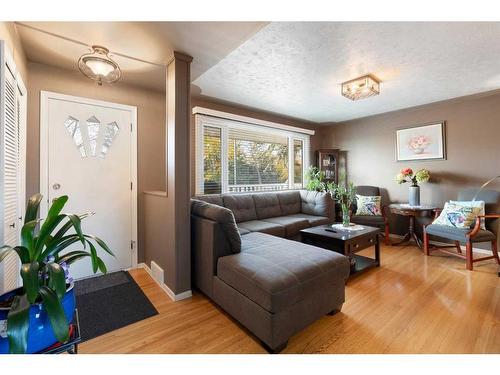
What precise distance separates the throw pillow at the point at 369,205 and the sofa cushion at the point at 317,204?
1.75 ft

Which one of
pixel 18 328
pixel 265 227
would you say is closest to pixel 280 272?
pixel 18 328

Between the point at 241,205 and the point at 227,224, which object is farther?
the point at 241,205

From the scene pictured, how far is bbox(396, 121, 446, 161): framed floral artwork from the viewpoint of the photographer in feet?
11.9

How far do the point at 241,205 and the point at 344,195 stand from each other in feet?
5.71

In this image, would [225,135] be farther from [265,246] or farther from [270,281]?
[270,281]

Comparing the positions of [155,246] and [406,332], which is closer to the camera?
[406,332]

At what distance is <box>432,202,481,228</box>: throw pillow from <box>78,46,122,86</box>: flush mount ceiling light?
168 inches

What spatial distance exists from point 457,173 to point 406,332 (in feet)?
10.1

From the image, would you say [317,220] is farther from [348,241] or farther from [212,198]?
[212,198]

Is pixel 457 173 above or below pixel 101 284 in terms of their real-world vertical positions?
above

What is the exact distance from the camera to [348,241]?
2.40m

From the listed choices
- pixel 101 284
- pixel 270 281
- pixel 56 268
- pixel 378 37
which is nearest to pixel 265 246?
pixel 270 281

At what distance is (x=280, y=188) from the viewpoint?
181 inches

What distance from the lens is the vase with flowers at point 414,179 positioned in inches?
140
